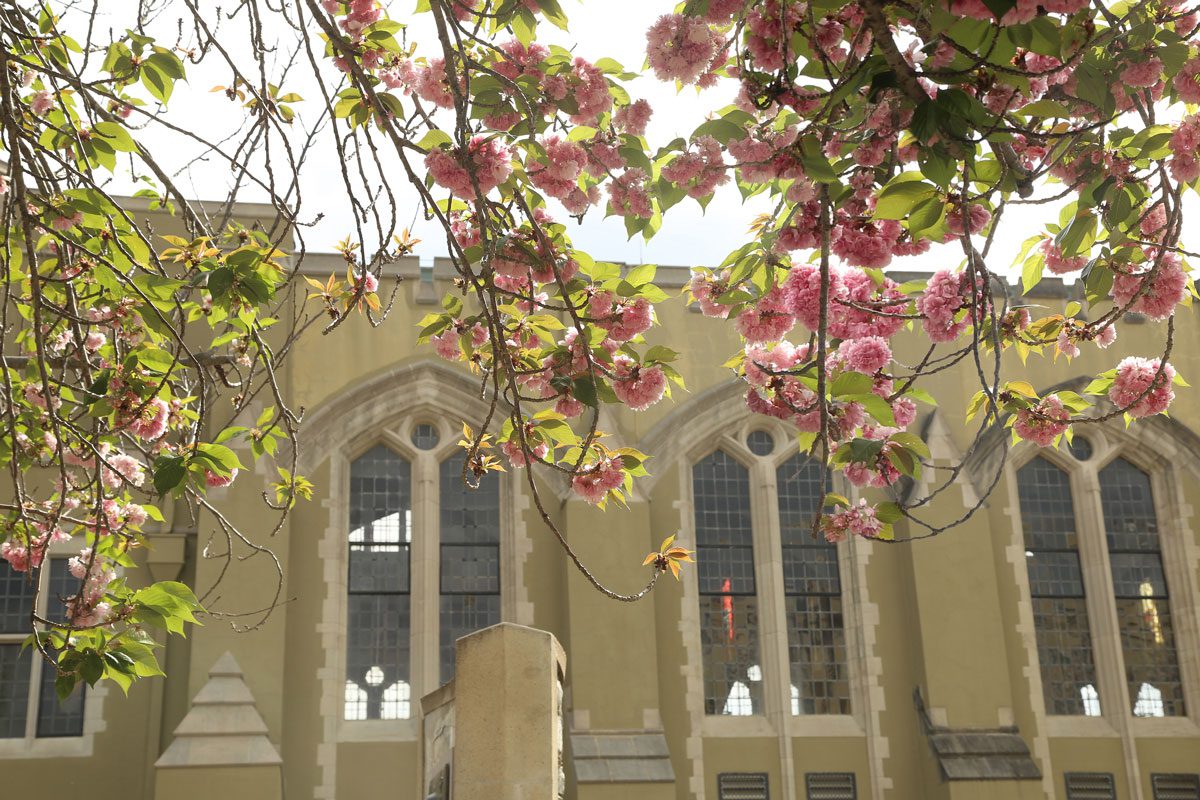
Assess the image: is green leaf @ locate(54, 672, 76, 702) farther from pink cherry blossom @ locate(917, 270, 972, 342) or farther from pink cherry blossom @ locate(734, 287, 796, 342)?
pink cherry blossom @ locate(917, 270, 972, 342)

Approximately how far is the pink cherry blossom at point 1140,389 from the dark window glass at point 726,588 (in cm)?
770

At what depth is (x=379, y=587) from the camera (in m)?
12.1

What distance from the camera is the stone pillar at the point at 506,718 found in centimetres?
525

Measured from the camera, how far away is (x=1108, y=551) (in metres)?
13.0

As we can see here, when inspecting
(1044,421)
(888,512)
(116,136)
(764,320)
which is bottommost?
(888,512)

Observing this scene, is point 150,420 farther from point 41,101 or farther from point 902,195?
point 902,195

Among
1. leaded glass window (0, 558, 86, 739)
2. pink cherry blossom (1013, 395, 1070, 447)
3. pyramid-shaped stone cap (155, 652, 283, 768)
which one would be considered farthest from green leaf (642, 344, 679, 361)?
leaded glass window (0, 558, 86, 739)

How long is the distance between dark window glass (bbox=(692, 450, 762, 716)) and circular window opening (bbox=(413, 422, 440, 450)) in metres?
2.42

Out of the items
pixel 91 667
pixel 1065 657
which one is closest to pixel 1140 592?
pixel 1065 657

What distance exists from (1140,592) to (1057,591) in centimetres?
83

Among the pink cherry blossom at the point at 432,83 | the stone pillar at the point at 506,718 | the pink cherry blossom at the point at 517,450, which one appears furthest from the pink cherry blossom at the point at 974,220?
the stone pillar at the point at 506,718

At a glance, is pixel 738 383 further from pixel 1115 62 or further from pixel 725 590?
pixel 1115 62

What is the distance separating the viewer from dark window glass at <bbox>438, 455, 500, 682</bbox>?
12156 millimetres

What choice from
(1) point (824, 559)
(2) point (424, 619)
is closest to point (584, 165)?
(2) point (424, 619)
